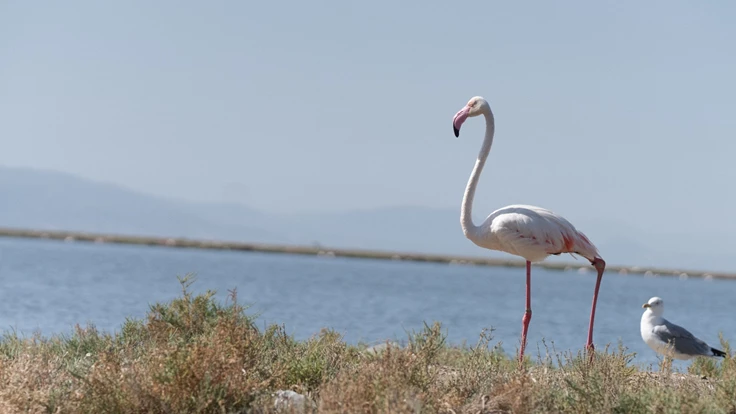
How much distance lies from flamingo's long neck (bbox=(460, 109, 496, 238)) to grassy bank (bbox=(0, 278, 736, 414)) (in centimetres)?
149

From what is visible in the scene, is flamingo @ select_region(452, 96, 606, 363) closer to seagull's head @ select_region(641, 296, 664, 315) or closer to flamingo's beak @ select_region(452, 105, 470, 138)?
flamingo's beak @ select_region(452, 105, 470, 138)

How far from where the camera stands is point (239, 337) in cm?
748

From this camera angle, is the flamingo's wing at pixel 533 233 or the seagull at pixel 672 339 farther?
the seagull at pixel 672 339

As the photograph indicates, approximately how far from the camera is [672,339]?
37.7 feet

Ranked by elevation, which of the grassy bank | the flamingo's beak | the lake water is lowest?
the lake water

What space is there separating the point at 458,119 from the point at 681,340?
13.9 feet

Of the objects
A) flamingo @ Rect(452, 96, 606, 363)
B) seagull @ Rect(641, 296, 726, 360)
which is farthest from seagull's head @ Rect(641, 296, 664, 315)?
flamingo @ Rect(452, 96, 606, 363)

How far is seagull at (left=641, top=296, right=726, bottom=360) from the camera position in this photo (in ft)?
38.0

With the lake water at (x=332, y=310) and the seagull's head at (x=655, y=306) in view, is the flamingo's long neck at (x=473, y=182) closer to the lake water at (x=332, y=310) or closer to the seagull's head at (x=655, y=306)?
the seagull's head at (x=655, y=306)

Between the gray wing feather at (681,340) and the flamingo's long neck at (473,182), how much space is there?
3.38 m

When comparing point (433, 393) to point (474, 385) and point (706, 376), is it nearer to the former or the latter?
point (474, 385)

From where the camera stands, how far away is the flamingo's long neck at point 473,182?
968cm

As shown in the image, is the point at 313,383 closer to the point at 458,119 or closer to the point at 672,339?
the point at 458,119

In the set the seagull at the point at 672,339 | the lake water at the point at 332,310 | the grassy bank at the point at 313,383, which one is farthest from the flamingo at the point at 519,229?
the lake water at the point at 332,310
